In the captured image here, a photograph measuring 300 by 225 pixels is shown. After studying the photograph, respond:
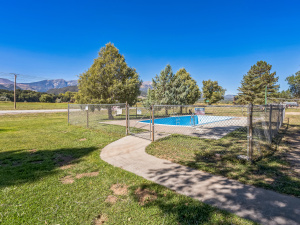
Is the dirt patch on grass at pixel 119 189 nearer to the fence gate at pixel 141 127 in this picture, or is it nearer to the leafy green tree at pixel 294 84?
the fence gate at pixel 141 127

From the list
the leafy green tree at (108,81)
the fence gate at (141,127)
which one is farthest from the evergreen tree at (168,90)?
the fence gate at (141,127)

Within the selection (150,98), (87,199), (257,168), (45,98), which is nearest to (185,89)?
(150,98)

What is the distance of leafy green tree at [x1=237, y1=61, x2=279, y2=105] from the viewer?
38.6m

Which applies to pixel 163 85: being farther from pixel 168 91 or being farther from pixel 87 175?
pixel 87 175

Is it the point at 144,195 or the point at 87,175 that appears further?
the point at 87,175

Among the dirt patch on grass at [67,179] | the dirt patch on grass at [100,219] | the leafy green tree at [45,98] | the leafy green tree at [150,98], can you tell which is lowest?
the dirt patch on grass at [67,179]

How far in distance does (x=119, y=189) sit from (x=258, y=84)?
1826 inches

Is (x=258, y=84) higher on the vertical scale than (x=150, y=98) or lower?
higher

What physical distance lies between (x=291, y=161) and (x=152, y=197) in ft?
14.9

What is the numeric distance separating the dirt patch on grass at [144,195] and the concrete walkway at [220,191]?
0.43m

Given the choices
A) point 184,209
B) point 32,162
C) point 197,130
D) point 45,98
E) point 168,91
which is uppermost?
point 45,98

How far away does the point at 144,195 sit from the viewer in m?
2.82

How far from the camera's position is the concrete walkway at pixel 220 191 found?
2270mm

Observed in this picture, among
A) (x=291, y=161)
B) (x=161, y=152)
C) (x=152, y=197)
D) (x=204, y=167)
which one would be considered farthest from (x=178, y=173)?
(x=291, y=161)
